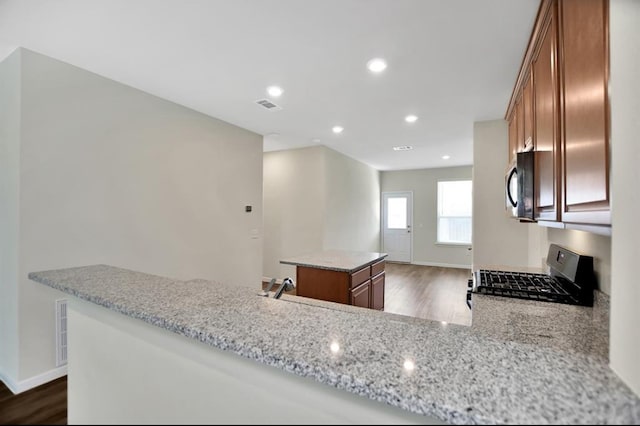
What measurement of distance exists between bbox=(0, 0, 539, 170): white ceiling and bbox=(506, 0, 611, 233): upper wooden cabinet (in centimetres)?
45

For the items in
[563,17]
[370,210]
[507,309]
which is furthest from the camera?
[370,210]

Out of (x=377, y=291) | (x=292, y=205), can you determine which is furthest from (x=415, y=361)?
(x=292, y=205)

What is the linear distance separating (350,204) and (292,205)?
141 cm

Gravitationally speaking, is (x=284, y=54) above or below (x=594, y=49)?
above

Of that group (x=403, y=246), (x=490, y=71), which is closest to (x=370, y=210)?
(x=403, y=246)

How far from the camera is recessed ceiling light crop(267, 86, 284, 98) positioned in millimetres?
2873

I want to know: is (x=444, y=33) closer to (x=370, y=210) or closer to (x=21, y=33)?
(x=21, y=33)

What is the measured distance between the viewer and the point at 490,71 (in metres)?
2.46

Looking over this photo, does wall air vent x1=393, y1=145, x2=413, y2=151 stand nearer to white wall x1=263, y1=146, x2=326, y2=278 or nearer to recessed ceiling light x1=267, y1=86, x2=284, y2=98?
white wall x1=263, y1=146, x2=326, y2=278

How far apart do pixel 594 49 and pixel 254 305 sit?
1.34 m

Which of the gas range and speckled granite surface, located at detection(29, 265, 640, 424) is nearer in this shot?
speckled granite surface, located at detection(29, 265, 640, 424)

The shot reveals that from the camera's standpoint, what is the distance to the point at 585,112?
1.00 m

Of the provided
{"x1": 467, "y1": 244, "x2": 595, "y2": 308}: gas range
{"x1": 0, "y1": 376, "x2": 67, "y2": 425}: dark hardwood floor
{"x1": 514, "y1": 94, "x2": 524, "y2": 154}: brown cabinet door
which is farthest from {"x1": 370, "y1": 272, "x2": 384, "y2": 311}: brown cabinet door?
{"x1": 0, "y1": 376, "x2": 67, "y2": 425}: dark hardwood floor

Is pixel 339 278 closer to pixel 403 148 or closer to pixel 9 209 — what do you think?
pixel 9 209
